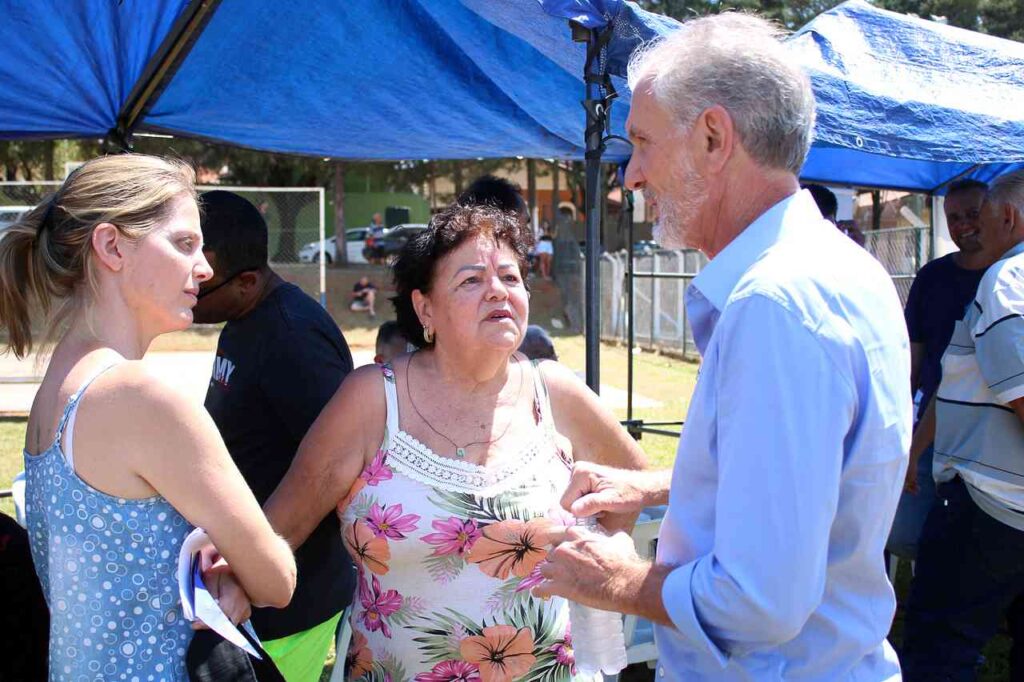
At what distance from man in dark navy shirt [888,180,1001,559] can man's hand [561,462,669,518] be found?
9.32 ft

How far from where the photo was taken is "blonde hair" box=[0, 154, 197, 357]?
1.72 metres

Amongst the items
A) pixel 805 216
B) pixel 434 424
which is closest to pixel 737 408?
pixel 805 216

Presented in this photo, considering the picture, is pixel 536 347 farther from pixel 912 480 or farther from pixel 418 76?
pixel 912 480

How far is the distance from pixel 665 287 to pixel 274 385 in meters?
14.7

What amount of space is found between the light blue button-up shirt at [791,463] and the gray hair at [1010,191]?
2952 millimetres

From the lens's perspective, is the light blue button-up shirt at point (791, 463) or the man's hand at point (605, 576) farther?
the man's hand at point (605, 576)

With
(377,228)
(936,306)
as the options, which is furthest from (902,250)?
(377,228)

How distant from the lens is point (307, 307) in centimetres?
278

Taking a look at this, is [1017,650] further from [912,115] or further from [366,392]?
[366,392]

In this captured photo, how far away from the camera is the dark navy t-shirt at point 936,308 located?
4.78m

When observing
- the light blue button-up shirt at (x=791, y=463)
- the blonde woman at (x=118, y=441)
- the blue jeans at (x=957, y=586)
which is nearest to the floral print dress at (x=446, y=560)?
the blonde woman at (x=118, y=441)

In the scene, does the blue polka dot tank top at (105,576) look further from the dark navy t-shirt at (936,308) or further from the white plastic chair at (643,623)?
the dark navy t-shirt at (936,308)

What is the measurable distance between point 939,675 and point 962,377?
3.69 feet

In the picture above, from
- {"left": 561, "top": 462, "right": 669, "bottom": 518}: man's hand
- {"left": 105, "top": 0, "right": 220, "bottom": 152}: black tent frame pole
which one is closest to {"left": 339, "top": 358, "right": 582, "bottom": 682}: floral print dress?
{"left": 561, "top": 462, "right": 669, "bottom": 518}: man's hand
